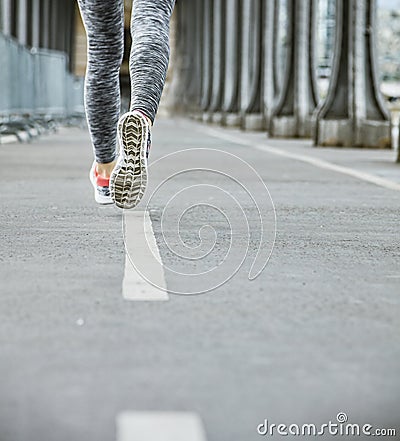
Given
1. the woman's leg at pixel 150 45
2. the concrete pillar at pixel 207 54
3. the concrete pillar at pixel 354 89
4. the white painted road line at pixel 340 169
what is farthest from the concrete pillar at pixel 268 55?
the woman's leg at pixel 150 45

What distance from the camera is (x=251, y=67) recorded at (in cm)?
3497

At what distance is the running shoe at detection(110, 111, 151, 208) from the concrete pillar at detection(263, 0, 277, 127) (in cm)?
2320

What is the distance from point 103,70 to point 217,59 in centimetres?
3757

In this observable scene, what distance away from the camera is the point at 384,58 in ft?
122

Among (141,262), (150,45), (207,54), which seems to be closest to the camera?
(141,262)

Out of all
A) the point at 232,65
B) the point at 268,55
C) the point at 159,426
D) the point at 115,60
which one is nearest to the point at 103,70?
the point at 115,60

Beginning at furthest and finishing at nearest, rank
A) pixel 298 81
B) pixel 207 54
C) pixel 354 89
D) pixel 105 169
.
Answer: pixel 207 54 → pixel 298 81 → pixel 354 89 → pixel 105 169

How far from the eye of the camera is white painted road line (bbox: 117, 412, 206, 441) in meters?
2.11

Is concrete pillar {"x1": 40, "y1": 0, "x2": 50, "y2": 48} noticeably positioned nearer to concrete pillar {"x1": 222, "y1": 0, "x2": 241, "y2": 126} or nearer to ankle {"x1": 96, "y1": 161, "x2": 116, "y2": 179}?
concrete pillar {"x1": 222, "y1": 0, "x2": 241, "y2": 126}

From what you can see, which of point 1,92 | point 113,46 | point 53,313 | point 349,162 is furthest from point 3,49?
point 53,313

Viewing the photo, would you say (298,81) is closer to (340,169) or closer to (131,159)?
(340,169)

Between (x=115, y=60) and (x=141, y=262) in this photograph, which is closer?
(x=141, y=262)

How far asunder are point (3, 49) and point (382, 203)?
1180 cm

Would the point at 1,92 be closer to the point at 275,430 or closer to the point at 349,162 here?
the point at 349,162
